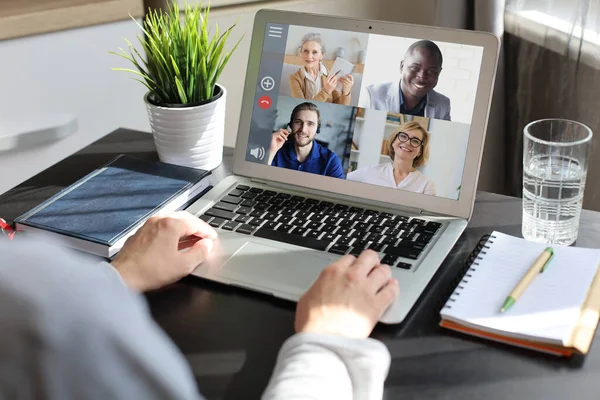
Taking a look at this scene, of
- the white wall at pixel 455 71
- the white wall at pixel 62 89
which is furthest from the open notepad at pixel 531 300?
the white wall at pixel 62 89

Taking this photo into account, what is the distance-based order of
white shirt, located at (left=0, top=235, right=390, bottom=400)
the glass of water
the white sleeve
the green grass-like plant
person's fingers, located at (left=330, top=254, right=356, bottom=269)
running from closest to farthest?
white shirt, located at (left=0, top=235, right=390, bottom=400), the white sleeve, person's fingers, located at (left=330, top=254, right=356, bottom=269), the glass of water, the green grass-like plant

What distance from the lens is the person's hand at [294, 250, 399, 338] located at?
950 mm

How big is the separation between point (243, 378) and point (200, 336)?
0.11 m

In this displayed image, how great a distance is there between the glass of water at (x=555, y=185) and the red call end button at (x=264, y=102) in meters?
0.44

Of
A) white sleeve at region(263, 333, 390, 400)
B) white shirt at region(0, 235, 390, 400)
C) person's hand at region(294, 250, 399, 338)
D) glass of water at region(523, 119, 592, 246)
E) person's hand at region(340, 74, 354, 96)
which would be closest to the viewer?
white shirt at region(0, 235, 390, 400)

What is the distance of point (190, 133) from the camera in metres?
1.47

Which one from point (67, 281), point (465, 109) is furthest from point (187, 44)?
point (67, 281)

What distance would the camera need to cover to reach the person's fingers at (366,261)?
1.05 meters

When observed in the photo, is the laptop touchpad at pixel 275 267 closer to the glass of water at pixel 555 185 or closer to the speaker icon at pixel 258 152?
the speaker icon at pixel 258 152

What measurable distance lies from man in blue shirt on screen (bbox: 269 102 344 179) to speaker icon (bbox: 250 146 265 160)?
0.06ft

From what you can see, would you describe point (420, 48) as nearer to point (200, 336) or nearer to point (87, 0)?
point (200, 336)

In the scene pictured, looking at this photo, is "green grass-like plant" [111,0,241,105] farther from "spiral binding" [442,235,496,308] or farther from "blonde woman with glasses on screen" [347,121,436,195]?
"spiral binding" [442,235,496,308]

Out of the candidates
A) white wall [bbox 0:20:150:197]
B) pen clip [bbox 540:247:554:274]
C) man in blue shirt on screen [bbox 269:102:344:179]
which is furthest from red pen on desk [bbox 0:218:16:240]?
white wall [bbox 0:20:150:197]

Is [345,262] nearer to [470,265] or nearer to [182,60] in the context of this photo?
[470,265]
